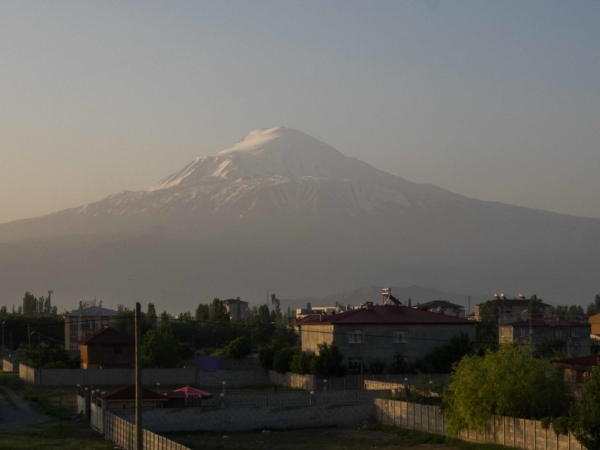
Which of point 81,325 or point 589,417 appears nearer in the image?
point 589,417

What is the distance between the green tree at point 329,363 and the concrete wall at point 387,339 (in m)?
1.22

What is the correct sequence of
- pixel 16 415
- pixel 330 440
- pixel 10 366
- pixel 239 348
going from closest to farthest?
pixel 330 440 < pixel 16 415 < pixel 10 366 < pixel 239 348

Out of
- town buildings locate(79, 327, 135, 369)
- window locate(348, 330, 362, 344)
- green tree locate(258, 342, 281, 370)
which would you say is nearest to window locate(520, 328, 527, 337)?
green tree locate(258, 342, 281, 370)

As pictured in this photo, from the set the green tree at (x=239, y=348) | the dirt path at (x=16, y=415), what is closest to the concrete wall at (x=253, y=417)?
the dirt path at (x=16, y=415)

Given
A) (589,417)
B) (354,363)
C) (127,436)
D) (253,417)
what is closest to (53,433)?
(127,436)

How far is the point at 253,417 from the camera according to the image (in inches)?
1793

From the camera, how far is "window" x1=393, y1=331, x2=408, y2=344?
6681 centimetres

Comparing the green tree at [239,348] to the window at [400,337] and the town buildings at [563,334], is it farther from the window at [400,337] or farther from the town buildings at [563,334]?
the town buildings at [563,334]

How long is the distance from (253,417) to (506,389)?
13.1 meters

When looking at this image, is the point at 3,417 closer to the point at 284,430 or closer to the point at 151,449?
the point at 284,430

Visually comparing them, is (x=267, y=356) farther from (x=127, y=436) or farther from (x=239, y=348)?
(x=127, y=436)

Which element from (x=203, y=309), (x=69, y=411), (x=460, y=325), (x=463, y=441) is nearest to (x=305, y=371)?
(x=460, y=325)

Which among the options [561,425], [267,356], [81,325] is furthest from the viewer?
[81,325]

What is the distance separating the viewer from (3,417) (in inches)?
1940
